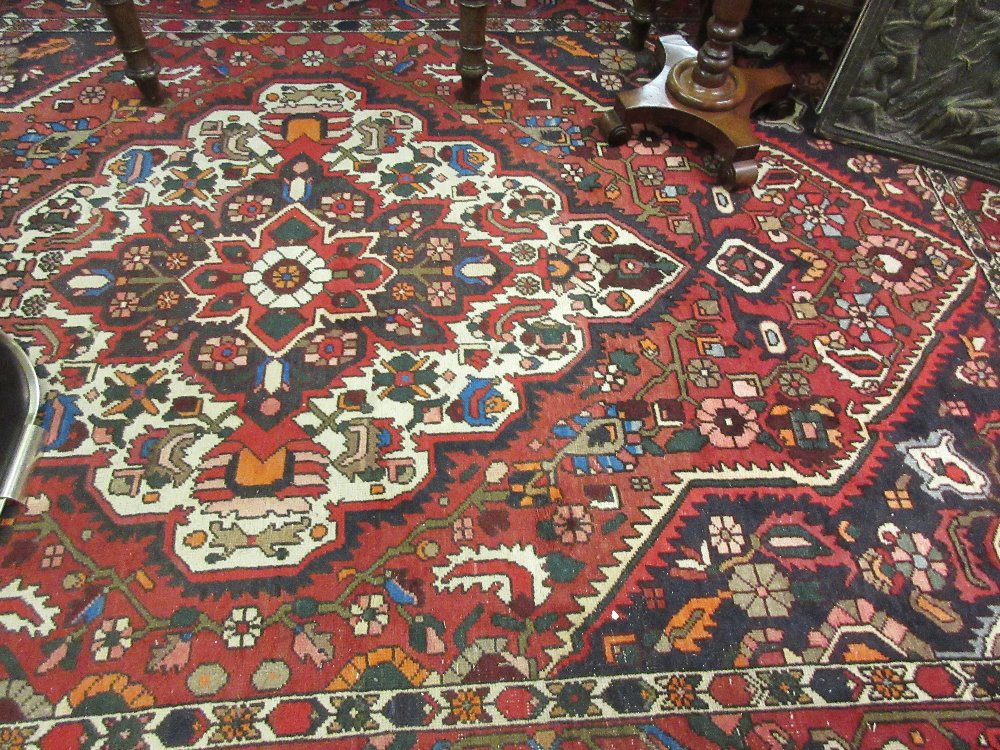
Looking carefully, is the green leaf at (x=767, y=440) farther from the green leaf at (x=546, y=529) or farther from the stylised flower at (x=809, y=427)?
the green leaf at (x=546, y=529)

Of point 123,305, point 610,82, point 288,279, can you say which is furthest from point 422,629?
point 610,82

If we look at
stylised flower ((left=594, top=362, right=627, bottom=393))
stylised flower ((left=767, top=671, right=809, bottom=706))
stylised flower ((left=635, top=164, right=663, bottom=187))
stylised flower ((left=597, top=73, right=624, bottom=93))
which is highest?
stylised flower ((left=597, top=73, right=624, bottom=93))

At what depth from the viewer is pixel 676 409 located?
1.56 metres

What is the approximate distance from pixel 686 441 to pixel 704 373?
0.19 m

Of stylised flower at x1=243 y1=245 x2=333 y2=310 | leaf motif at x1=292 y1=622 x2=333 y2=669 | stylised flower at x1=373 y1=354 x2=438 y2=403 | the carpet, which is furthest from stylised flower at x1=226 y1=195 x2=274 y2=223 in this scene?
leaf motif at x1=292 y1=622 x2=333 y2=669

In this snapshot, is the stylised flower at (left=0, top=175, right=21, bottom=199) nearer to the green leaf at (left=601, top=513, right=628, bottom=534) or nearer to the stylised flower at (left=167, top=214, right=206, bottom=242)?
the stylised flower at (left=167, top=214, right=206, bottom=242)

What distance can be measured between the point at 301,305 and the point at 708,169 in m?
1.18

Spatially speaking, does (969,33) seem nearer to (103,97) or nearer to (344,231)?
(344,231)

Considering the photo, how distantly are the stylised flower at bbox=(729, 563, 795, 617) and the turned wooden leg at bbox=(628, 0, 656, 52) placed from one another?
1.69m

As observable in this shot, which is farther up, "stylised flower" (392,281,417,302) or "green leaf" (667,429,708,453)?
"stylised flower" (392,281,417,302)

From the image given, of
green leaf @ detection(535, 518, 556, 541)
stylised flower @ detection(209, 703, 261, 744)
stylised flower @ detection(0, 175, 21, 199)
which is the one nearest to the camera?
stylised flower @ detection(209, 703, 261, 744)

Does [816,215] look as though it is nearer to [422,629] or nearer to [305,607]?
[422,629]

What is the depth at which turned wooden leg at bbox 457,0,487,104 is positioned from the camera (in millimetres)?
1889

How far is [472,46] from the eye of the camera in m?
1.97
